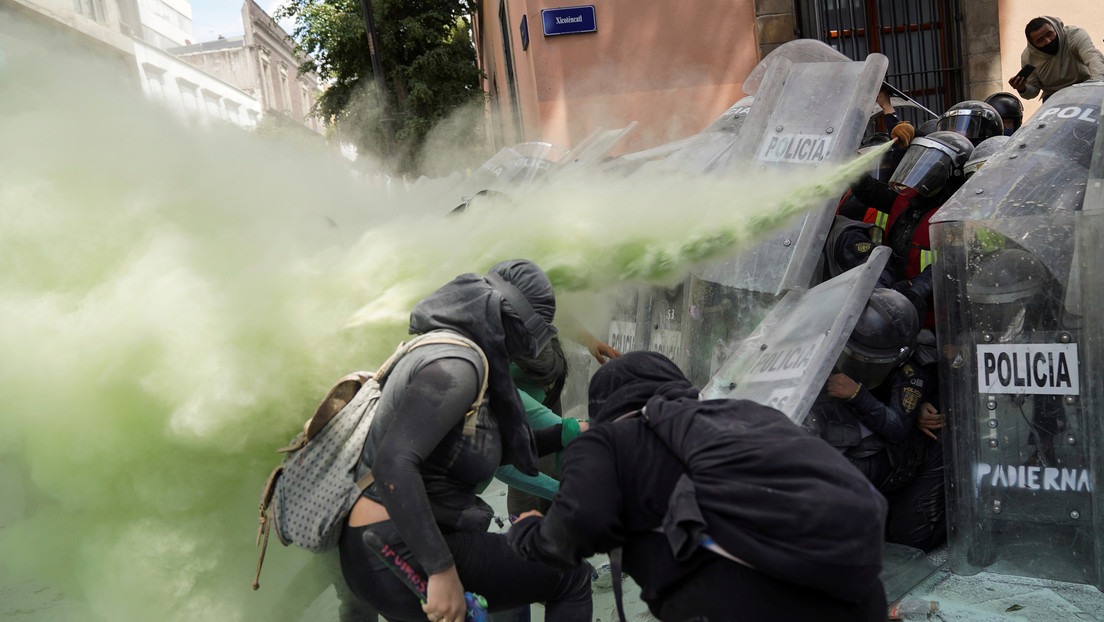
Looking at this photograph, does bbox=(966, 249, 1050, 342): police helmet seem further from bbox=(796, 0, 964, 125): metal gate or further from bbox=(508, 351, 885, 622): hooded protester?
bbox=(796, 0, 964, 125): metal gate

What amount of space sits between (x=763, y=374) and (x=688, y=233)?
0.68 meters

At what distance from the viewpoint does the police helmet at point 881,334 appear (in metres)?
2.95

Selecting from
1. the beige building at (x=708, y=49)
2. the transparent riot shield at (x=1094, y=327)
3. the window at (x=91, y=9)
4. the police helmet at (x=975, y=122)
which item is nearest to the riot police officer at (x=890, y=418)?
the transparent riot shield at (x=1094, y=327)

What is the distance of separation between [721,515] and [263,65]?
22.9 meters

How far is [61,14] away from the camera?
411cm

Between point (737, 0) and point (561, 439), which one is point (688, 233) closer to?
point (561, 439)

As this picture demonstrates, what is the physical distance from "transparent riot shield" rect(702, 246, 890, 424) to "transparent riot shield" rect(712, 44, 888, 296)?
0.50 ft

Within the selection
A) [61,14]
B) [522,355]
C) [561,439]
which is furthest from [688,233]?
[61,14]

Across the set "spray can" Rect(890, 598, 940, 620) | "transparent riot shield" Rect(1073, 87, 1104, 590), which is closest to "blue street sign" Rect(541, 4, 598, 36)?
"transparent riot shield" Rect(1073, 87, 1104, 590)

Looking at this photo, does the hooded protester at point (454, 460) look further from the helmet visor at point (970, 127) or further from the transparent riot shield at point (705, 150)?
the helmet visor at point (970, 127)

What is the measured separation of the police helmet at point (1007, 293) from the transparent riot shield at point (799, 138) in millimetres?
602

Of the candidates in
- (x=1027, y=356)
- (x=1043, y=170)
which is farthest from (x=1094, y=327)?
(x=1043, y=170)

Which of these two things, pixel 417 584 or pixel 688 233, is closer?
pixel 417 584

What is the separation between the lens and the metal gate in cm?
752
